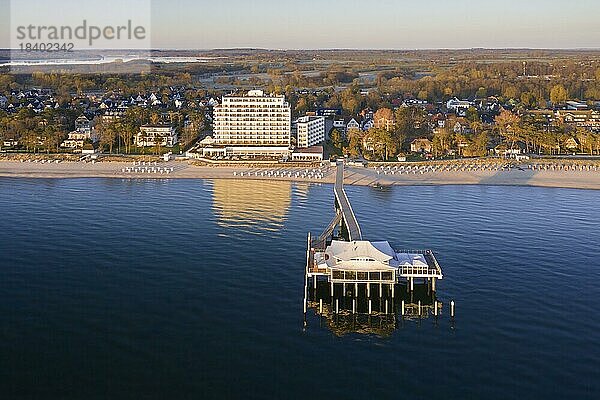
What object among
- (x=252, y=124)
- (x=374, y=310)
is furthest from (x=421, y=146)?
(x=374, y=310)

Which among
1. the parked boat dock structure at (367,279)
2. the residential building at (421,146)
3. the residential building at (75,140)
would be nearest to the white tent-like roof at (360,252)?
the parked boat dock structure at (367,279)

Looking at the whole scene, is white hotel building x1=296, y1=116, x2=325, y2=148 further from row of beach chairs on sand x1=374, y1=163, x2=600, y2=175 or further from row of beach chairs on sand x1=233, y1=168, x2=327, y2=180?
row of beach chairs on sand x1=374, y1=163, x2=600, y2=175

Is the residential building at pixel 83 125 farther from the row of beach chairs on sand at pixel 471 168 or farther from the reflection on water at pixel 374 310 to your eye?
the reflection on water at pixel 374 310

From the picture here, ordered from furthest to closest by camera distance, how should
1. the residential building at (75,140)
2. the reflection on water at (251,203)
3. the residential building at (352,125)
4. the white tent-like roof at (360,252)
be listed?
the residential building at (352,125) → the residential building at (75,140) → the reflection on water at (251,203) → the white tent-like roof at (360,252)

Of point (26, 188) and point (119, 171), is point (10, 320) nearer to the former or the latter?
point (26, 188)

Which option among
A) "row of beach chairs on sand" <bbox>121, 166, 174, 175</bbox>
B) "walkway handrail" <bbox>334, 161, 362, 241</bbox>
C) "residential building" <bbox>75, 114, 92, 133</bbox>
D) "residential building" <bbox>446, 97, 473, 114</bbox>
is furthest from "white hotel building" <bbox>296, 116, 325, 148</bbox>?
"residential building" <bbox>446, 97, 473, 114</bbox>

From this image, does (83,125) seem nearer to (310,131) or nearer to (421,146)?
(310,131)
